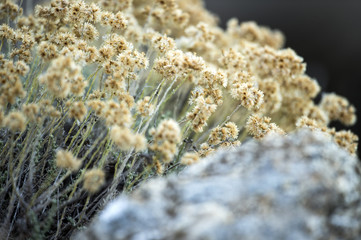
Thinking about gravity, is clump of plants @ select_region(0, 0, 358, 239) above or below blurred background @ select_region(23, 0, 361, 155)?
below

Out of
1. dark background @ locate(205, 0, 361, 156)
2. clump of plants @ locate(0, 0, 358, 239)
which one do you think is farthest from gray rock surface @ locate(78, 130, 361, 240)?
dark background @ locate(205, 0, 361, 156)

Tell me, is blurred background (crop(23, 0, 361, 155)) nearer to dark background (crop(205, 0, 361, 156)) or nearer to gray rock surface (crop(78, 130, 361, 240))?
Answer: dark background (crop(205, 0, 361, 156))

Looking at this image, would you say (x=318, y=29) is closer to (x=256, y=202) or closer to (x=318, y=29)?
(x=318, y=29)

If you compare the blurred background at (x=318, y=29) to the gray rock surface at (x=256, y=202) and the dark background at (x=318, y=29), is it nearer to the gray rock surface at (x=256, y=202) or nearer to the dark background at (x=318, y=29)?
the dark background at (x=318, y=29)

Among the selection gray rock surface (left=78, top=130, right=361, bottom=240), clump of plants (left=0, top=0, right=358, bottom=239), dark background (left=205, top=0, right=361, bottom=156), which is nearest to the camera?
gray rock surface (left=78, top=130, right=361, bottom=240)

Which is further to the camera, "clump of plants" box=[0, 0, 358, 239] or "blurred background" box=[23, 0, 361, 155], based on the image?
"blurred background" box=[23, 0, 361, 155]

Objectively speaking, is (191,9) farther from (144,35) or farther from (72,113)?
(72,113)

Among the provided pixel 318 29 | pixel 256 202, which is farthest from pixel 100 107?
pixel 318 29
